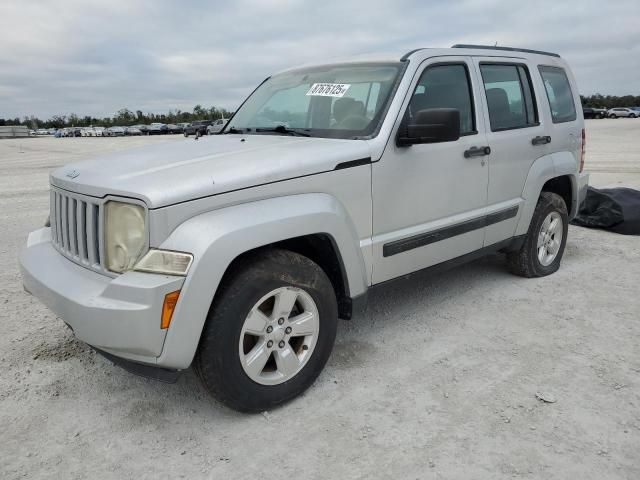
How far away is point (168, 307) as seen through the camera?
225cm

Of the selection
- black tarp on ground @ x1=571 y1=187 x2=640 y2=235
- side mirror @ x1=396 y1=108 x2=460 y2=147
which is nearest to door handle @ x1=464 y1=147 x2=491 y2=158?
side mirror @ x1=396 y1=108 x2=460 y2=147

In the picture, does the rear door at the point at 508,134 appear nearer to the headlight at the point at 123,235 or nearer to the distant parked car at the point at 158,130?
the headlight at the point at 123,235

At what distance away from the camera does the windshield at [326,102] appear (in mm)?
3236

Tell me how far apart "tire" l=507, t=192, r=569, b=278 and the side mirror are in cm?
184

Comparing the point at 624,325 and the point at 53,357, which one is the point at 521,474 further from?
the point at 53,357

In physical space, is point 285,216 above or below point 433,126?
below

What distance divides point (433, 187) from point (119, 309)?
6.85ft

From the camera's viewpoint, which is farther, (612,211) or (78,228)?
(612,211)

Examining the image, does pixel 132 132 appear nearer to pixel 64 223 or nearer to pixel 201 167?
pixel 64 223

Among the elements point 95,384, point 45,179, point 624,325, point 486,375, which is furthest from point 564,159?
point 45,179

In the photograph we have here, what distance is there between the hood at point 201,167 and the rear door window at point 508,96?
1.51 m

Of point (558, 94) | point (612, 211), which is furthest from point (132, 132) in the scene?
point (558, 94)

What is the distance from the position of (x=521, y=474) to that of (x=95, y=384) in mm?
2317

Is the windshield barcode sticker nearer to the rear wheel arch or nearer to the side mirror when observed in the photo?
the side mirror
